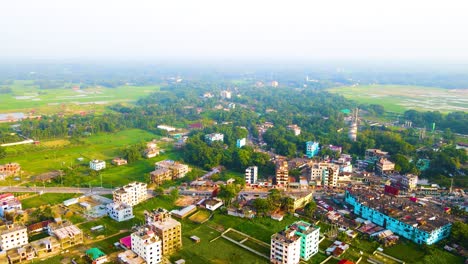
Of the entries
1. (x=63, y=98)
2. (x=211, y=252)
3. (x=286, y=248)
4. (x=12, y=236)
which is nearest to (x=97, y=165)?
(x=12, y=236)

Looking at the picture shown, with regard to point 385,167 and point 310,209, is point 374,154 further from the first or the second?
point 310,209

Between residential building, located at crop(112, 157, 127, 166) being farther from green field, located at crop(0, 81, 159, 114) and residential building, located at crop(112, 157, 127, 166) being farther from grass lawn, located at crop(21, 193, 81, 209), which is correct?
green field, located at crop(0, 81, 159, 114)

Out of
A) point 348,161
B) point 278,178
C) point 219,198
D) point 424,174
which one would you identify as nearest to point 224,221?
point 219,198

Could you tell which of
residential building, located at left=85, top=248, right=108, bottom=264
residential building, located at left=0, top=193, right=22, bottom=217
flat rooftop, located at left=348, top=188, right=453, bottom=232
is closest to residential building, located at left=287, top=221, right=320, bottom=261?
flat rooftop, located at left=348, top=188, right=453, bottom=232

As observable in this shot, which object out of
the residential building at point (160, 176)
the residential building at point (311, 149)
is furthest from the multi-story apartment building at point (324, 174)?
the residential building at point (160, 176)

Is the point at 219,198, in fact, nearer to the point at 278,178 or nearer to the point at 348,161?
the point at 278,178

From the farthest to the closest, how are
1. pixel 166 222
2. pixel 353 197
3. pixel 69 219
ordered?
pixel 353 197 → pixel 69 219 → pixel 166 222

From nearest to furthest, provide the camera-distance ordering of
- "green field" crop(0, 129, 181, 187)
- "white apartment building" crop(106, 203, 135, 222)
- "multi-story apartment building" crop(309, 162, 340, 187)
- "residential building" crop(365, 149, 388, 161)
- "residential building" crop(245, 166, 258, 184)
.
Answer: "white apartment building" crop(106, 203, 135, 222), "multi-story apartment building" crop(309, 162, 340, 187), "residential building" crop(245, 166, 258, 184), "green field" crop(0, 129, 181, 187), "residential building" crop(365, 149, 388, 161)
